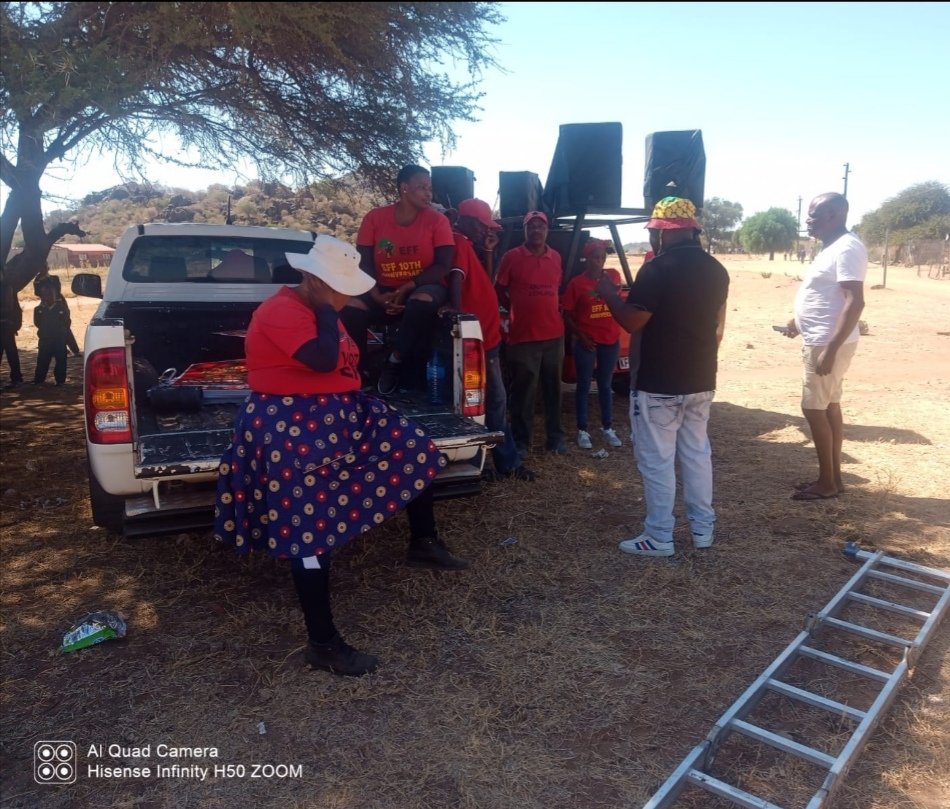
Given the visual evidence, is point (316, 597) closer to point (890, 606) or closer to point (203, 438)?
point (203, 438)

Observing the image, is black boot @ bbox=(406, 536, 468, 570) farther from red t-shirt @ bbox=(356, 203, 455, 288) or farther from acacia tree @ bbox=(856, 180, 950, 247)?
acacia tree @ bbox=(856, 180, 950, 247)

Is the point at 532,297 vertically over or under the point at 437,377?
over

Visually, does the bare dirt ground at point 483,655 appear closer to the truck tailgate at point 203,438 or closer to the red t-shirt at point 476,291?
the truck tailgate at point 203,438

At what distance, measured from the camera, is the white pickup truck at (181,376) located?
348 cm

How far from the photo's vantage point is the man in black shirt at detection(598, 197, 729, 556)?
404 cm

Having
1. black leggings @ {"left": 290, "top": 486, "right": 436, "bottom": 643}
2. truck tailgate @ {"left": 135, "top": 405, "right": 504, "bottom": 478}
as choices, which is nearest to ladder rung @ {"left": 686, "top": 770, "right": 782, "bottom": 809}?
black leggings @ {"left": 290, "top": 486, "right": 436, "bottom": 643}

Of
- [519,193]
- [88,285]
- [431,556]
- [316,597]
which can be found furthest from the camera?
[519,193]

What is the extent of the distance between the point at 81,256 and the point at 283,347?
42.0 metres

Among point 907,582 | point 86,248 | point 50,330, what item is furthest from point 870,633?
point 86,248

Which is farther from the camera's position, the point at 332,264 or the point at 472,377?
the point at 472,377

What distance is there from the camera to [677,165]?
24.2 feet

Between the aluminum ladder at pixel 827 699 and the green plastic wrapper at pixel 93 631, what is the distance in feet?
8.10

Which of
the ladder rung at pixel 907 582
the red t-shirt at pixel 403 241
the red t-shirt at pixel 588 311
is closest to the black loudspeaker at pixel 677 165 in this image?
the red t-shirt at pixel 588 311

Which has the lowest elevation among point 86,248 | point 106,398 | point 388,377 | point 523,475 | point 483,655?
point 483,655
